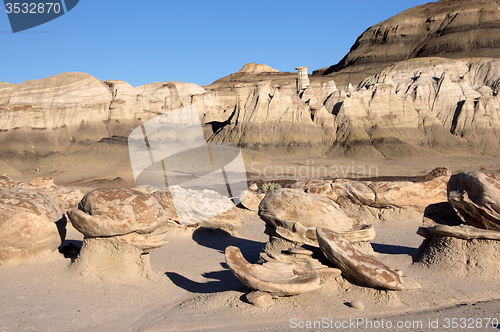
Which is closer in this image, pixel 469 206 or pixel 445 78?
pixel 469 206

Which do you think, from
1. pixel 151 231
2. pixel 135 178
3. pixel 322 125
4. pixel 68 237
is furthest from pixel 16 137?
pixel 151 231

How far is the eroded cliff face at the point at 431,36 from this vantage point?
201 feet

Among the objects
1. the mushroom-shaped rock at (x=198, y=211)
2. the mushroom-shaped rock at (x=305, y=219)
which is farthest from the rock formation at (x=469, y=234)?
the mushroom-shaped rock at (x=198, y=211)

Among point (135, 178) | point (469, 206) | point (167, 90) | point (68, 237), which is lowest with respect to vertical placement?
point (135, 178)

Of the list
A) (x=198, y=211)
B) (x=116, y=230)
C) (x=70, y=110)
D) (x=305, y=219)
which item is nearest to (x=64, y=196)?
(x=198, y=211)

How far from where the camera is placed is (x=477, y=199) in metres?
5.43

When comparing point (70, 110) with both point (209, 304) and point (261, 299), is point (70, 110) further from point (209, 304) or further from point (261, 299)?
point (261, 299)

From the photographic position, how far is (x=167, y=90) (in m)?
56.9

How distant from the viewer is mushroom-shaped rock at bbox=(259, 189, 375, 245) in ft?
19.0

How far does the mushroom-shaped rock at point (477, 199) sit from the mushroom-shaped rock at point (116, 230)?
4.17 metres

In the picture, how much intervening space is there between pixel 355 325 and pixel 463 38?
7083 cm

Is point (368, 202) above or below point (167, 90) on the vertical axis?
below

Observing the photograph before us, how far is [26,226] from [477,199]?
6072 millimetres

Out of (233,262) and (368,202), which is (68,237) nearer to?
(233,262)
